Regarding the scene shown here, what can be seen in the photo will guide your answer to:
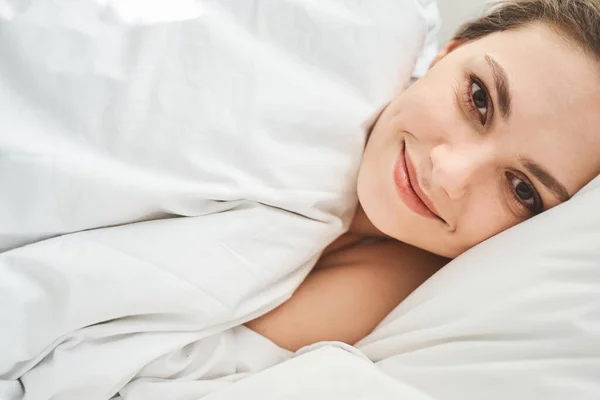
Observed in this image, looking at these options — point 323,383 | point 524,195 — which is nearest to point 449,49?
point 524,195

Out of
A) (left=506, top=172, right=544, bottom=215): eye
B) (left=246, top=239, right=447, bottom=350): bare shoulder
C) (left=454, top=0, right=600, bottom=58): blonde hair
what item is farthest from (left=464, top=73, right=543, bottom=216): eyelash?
(left=246, top=239, right=447, bottom=350): bare shoulder

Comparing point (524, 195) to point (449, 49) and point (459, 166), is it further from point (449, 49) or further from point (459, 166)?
point (449, 49)

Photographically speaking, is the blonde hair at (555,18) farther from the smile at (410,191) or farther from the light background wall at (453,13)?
the light background wall at (453,13)

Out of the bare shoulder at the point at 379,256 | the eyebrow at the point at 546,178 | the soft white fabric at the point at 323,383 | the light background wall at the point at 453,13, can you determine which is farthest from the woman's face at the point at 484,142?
the light background wall at the point at 453,13

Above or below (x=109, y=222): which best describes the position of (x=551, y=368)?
below

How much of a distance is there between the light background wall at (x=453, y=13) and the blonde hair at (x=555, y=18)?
36 centimetres

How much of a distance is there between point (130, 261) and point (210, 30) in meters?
0.30

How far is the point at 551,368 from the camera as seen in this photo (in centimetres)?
54

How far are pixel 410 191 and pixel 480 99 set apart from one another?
5.7 inches

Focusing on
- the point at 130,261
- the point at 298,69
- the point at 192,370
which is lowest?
the point at 192,370

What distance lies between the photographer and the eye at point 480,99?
0.72 metres

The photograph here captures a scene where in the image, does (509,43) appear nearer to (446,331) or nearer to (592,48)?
(592,48)

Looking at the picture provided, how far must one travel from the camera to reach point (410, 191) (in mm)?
751

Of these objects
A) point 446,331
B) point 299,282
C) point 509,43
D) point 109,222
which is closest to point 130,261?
point 109,222
